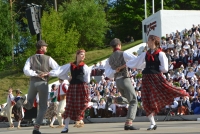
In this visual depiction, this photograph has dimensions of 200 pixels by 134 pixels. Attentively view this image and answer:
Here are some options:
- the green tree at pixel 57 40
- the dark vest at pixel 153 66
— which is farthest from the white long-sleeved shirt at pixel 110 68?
the green tree at pixel 57 40

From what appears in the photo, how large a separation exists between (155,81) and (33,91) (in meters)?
2.46

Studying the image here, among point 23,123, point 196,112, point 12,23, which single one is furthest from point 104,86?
point 12,23

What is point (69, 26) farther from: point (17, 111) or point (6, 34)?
point (17, 111)

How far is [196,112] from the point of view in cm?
1661

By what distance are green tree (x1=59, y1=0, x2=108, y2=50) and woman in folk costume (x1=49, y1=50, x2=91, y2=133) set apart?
34947 millimetres

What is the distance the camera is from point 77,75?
10.7m

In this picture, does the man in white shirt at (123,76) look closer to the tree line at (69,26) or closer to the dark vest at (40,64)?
the dark vest at (40,64)

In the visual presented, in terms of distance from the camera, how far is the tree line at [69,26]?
124 feet

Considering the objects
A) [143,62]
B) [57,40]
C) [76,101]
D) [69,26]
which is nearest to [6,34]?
[57,40]

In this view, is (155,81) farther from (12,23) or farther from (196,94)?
(12,23)

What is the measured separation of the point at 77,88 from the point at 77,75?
286 millimetres

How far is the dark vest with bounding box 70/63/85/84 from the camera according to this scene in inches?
417

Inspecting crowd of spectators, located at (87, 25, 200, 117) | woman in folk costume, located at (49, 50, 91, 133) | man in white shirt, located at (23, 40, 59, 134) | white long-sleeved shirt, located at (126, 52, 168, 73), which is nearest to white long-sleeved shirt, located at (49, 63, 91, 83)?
woman in folk costume, located at (49, 50, 91, 133)

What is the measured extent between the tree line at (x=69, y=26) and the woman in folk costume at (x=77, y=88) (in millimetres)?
26588
